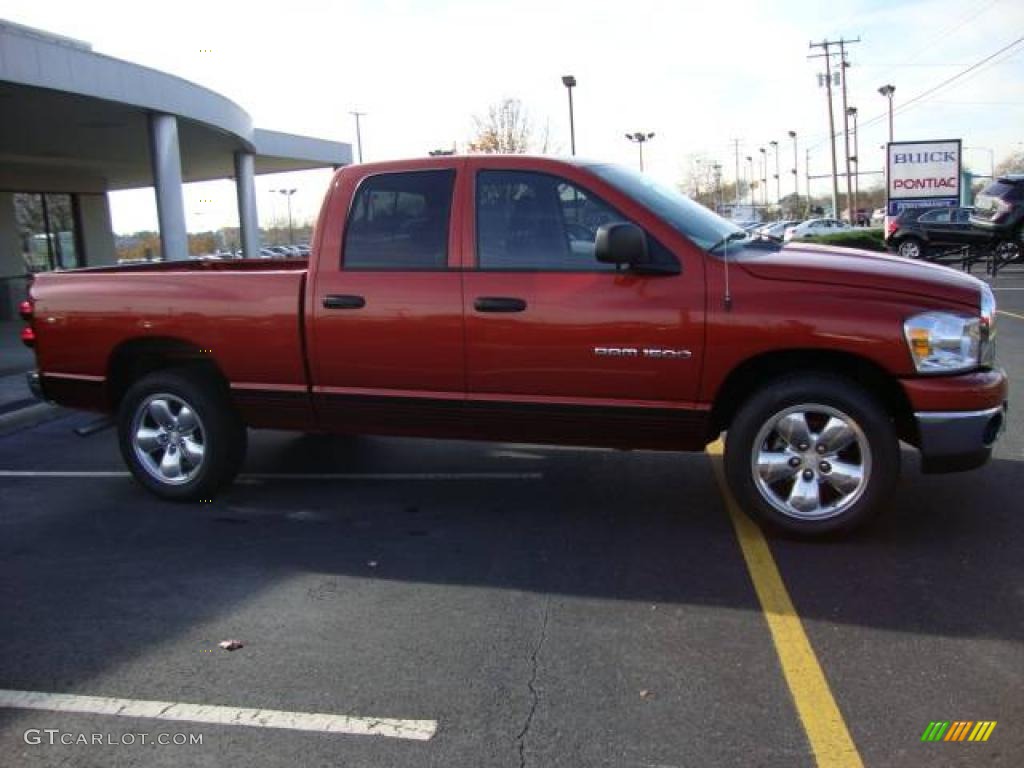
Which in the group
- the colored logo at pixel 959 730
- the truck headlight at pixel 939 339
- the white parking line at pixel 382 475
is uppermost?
the truck headlight at pixel 939 339

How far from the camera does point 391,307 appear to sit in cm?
514

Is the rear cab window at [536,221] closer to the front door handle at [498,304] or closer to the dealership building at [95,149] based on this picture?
the front door handle at [498,304]

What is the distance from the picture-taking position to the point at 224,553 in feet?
16.2

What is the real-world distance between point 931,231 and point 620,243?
79.2ft

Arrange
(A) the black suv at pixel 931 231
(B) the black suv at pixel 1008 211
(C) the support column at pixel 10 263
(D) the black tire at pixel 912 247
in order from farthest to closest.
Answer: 1. (D) the black tire at pixel 912 247
2. (A) the black suv at pixel 931 231
3. (B) the black suv at pixel 1008 211
4. (C) the support column at pixel 10 263

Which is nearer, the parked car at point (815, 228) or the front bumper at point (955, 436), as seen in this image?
the front bumper at point (955, 436)

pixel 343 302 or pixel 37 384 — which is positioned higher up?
pixel 343 302

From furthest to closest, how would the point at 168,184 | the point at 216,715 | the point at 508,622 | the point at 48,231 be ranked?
the point at 48,231, the point at 168,184, the point at 508,622, the point at 216,715

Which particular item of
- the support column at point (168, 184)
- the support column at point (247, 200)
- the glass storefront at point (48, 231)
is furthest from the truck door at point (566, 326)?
the glass storefront at point (48, 231)

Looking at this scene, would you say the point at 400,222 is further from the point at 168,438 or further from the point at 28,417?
the point at 28,417

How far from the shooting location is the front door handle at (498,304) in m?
4.90

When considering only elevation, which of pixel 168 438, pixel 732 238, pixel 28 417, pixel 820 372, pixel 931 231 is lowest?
pixel 28 417

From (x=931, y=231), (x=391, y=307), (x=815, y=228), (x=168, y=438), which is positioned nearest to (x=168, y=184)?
(x=168, y=438)

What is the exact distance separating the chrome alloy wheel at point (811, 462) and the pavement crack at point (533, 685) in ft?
4.58
